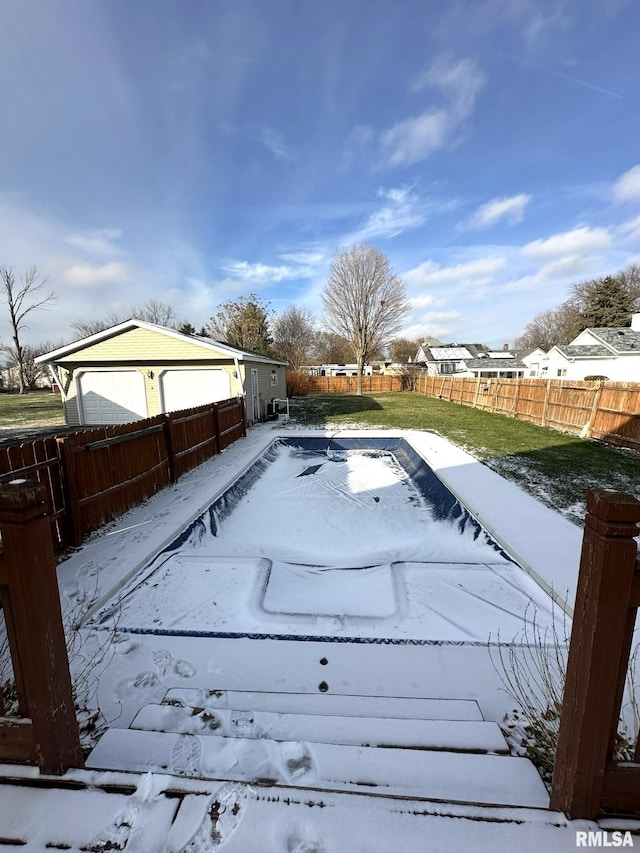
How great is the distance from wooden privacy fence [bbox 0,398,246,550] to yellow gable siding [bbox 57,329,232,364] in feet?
19.0

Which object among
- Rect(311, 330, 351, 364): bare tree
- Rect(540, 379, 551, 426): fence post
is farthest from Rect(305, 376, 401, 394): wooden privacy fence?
Rect(540, 379, 551, 426): fence post

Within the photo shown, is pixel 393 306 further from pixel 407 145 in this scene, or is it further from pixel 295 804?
pixel 295 804

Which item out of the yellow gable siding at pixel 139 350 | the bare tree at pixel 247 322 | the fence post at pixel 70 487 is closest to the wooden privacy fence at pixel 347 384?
the bare tree at pixel 247 322

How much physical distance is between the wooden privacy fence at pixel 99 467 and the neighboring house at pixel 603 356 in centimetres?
2386

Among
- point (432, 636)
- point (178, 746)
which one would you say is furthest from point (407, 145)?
point (178, 746)

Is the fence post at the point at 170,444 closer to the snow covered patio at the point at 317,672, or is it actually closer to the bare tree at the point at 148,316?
the snow covered patio at the point at 317,672

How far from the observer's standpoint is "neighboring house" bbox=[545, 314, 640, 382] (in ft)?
66.6

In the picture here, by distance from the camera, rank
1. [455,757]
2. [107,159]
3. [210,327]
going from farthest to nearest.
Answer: [210,327] → [107,159] → [455,757]

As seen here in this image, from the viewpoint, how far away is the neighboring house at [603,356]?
799 inches

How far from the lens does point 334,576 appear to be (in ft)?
13.1

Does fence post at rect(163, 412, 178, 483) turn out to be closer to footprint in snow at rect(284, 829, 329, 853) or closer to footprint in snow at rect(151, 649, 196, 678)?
footprint in snow at rect(151, 649, 196, 678)

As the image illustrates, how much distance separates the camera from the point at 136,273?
25.9m

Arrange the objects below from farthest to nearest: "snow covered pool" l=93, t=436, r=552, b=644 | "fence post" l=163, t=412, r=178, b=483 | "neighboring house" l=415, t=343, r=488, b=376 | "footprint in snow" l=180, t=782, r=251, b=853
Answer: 1. "neighboring house" l=415, t=343, r=488, b=376
2. "fence post" l=163, t=412, r=178, b=483
3. "snow covered pool" l=93, t=436, r=552, b=644
4. "footprint in snow" l=180, t=782, r=251, b=853

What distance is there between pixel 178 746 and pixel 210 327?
109 ft
